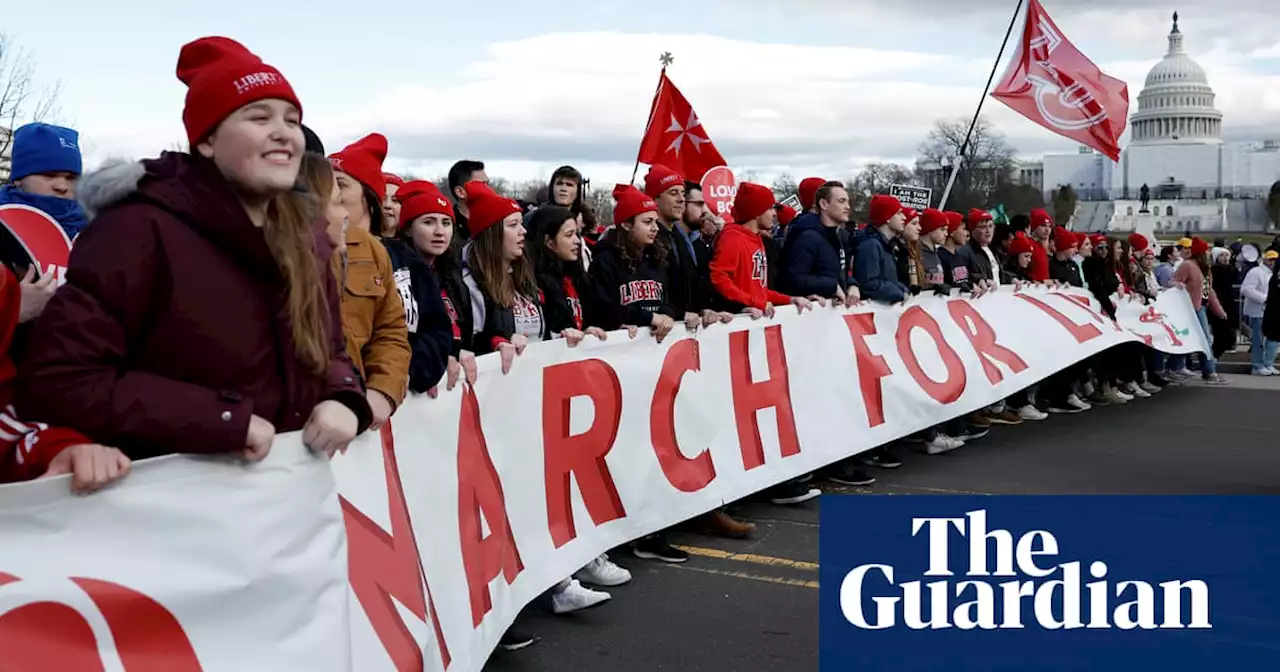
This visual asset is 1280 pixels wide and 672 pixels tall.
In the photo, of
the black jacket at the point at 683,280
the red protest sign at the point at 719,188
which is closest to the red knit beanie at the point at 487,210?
the black jacket at the point at 683,280

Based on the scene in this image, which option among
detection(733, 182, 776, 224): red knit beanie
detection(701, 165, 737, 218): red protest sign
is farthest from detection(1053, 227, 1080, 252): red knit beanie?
detection(733, 182, 776, 224): red knit beanie

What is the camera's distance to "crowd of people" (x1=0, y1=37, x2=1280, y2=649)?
8.06 feet

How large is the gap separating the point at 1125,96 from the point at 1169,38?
134 meters

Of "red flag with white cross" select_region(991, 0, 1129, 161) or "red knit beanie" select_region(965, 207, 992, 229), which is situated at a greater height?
"red flag with white cross" select_region(991, 0, 1129, 161)

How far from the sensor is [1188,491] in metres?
7.86

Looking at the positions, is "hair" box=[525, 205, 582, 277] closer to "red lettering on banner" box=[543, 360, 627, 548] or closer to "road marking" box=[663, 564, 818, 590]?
"red lettering on banner" box=[543, 360, 627, 548]

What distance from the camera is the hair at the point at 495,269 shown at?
529 centimetres

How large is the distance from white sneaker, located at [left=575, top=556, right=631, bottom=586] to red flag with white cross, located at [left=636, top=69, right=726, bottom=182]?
26.1ft

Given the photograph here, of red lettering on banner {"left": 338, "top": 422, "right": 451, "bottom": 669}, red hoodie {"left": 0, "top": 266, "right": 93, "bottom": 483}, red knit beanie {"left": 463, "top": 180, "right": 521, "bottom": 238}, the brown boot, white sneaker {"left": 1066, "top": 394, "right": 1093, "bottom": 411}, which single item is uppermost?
red knit beanie {"left": 463, "top": 180, "right": 521, "bottom": 238}

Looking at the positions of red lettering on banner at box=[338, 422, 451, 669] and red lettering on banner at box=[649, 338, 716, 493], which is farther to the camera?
red lettering on banner at box=[649, 338, 716, 493]

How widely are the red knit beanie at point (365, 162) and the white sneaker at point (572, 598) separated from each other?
192 cm

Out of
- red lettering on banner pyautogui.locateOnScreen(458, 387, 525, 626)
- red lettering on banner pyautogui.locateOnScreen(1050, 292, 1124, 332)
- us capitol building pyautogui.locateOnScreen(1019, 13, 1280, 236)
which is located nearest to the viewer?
red lettering on banner pyautogui.locateOnScreen(458, 387, 525, 626)

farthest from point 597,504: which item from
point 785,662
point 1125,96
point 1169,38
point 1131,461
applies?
point 1169,38

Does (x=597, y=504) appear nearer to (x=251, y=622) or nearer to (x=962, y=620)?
(x=962, y=620)
